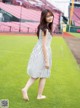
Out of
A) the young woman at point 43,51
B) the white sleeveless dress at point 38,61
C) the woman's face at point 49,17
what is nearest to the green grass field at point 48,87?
the young woman at point 43,51

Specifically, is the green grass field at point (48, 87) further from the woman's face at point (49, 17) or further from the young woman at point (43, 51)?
the woman's face at point (49, 17)

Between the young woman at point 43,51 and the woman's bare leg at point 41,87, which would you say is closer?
the young woman at point 43,51

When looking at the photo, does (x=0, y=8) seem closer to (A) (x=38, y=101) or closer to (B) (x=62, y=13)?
(B) (x=62, y=13)

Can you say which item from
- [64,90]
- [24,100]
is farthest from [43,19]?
[64,90]

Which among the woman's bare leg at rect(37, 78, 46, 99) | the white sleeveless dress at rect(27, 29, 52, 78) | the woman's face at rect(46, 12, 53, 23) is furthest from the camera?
the woman's bare leg at rect(37, 78, 46, 99)

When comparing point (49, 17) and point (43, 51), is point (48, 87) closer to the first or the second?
point (43, 51)

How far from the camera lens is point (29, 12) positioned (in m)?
54.0

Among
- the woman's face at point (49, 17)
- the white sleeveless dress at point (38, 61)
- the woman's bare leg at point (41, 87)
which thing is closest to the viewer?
the woman's face at point (49, 17)

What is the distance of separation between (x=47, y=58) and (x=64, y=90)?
159 cm

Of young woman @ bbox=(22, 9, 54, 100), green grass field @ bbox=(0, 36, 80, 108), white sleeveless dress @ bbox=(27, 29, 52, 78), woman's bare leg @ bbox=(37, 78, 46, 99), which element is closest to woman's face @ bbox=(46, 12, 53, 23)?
young woman @ bbox=(22, 9, 54, 100)

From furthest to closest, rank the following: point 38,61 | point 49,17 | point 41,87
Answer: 1. point 41,87
2. point 38,61
3. point 49,17

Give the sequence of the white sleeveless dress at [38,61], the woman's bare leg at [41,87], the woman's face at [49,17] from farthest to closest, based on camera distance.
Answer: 1. the woman's bare leg at [41,87]
2. the white sleeveless dress at [38,61]
3. the woman's face at [49,17]

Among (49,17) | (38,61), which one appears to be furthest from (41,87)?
(49,17)

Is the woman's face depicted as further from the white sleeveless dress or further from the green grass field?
the green grass field
